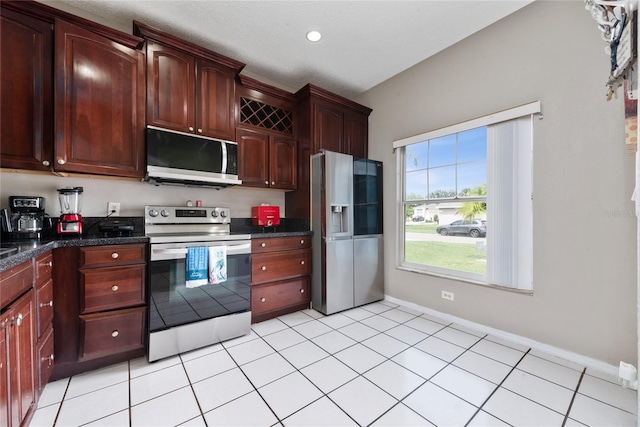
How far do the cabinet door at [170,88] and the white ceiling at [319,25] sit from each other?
0.30 m

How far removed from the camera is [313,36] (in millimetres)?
2410

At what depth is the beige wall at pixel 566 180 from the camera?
1.74 meters

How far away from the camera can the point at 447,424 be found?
1.33 metres

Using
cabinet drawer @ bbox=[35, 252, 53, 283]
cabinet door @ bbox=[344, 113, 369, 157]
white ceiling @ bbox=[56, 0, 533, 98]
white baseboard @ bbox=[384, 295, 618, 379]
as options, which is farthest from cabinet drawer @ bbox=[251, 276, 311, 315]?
white ceiling @ bbox=[56, 0, 533, 98]


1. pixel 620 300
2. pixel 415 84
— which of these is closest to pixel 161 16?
pixel 415 84

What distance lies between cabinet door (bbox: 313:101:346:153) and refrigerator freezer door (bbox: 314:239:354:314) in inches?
46.9

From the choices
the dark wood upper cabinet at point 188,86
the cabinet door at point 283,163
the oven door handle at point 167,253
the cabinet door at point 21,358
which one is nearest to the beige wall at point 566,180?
the cabinet door at point 283,163

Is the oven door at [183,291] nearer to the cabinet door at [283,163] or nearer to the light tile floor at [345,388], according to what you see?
the light tile floor at [345,388]

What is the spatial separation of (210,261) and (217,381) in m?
0.87

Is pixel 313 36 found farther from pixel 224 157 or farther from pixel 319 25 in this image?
pixel 224 157

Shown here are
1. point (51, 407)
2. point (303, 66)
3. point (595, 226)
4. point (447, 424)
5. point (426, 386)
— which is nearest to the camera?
point (447, 424)

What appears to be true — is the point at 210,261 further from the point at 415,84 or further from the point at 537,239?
the point at 415,84

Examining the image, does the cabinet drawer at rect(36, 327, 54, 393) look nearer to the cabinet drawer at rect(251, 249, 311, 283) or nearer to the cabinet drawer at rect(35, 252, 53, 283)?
the cabinet drawer at rect(35, 252, 53, 283)

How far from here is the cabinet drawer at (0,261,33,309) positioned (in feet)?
3.38
